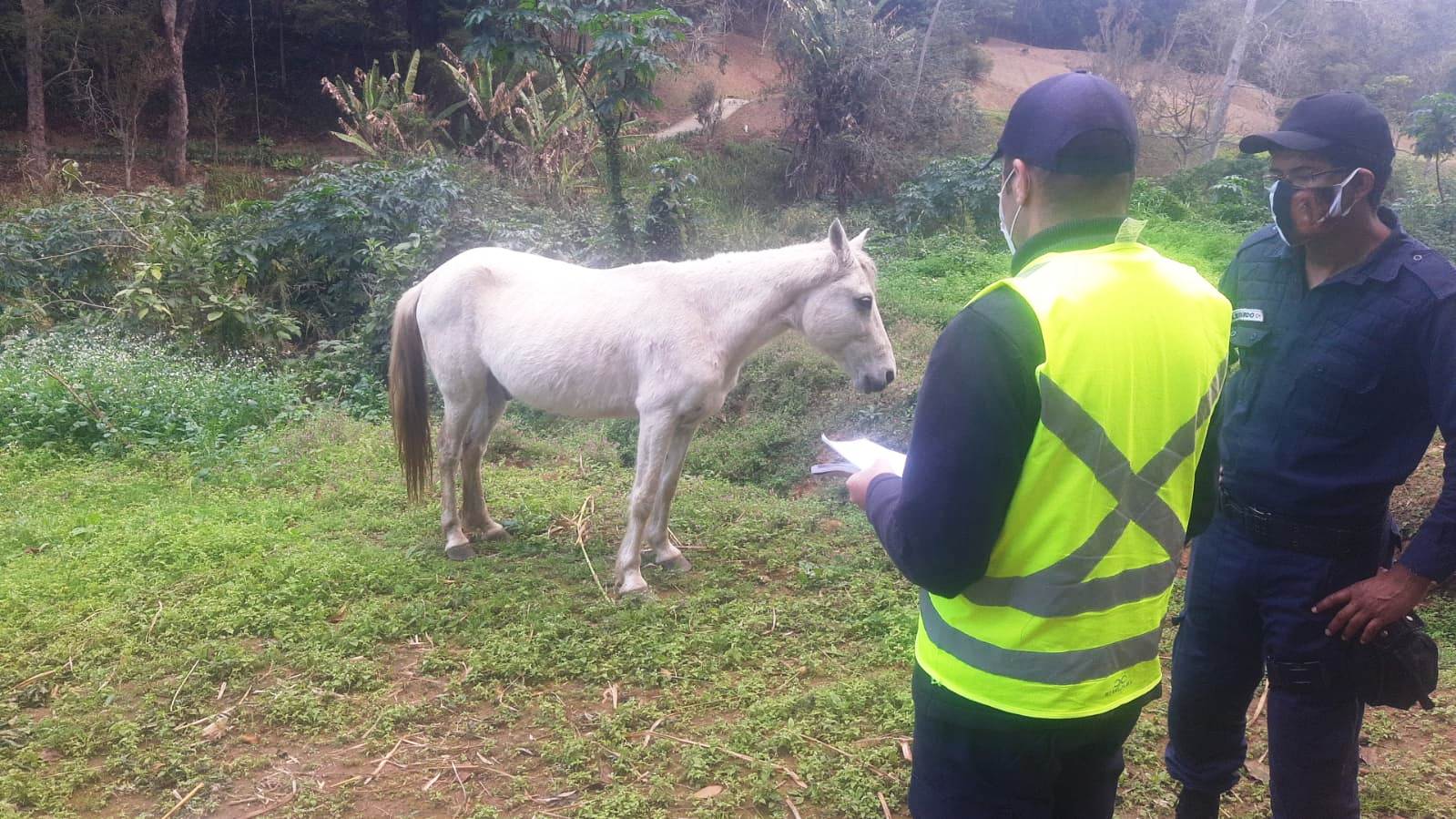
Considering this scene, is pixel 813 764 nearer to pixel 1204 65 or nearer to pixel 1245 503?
pixel 1245 503

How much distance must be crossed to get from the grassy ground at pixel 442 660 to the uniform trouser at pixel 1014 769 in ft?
4.39

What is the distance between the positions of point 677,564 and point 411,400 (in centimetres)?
177

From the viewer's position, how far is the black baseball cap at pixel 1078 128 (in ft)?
4.52

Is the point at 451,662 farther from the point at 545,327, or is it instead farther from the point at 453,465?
the point at 545,327

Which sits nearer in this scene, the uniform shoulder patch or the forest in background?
the uniform shoulder patch

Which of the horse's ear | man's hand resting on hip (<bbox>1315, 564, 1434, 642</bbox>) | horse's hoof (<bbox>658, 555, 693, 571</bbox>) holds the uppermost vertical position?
the horse's ear

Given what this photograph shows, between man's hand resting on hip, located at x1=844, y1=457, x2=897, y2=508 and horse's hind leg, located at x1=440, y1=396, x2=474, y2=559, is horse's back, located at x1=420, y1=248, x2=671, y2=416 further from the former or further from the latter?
man's hand resting on hip, located at x1=844, y1=457, x2=897, y2=508

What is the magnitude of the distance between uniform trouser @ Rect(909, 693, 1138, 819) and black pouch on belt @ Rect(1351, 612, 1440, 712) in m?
0.94

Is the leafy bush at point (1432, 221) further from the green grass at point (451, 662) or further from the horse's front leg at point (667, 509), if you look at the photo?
the horse's front leg at point (667, 509)

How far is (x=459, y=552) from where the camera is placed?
4.71 metres

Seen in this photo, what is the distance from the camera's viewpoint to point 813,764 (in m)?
2.93

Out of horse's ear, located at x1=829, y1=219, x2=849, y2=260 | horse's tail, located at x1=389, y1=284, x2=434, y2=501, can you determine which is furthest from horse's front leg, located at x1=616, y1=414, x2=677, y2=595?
horse's tail, located at x1=389, y1=284, x2=434, y2=501

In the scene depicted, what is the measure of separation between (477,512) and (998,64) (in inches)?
1011

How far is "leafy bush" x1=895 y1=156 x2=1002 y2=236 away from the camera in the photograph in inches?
535
